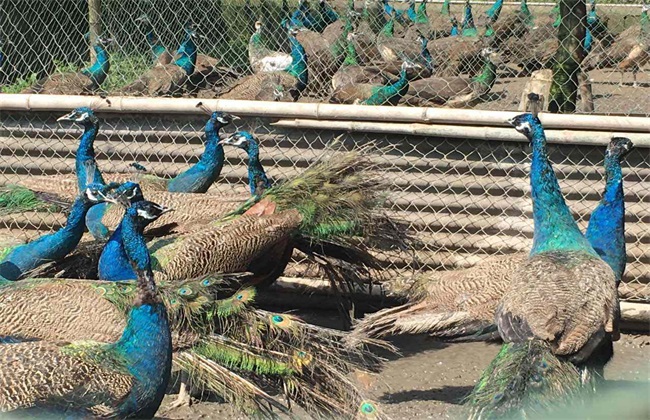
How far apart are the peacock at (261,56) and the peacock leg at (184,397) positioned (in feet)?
13.3

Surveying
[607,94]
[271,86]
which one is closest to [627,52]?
[607,94]

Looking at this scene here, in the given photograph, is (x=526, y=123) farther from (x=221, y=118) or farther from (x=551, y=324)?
(x=221, y=118)

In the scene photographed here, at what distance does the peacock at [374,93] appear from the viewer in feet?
24.9

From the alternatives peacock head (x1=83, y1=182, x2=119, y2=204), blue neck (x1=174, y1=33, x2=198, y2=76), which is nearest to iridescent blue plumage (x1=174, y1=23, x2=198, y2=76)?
blue neck (x1=174, y1=33, x2=198, y2=76)

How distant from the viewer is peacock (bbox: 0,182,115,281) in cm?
501

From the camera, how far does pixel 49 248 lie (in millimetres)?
5031

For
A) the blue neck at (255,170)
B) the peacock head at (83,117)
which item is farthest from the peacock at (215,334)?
the peacock head at (83,117)

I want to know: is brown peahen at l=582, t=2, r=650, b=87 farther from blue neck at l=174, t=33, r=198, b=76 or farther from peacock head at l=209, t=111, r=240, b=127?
blue neck at l=174, t=33, r=198, b=76

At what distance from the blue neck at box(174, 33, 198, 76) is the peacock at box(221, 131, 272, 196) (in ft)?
6.31

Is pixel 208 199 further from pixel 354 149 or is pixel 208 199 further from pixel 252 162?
pixel 354 149

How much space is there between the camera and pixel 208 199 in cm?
554

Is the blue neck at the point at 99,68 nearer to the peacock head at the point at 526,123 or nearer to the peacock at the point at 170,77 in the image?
the peacock at the point at 170,77

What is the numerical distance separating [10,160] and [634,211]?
13.3ft

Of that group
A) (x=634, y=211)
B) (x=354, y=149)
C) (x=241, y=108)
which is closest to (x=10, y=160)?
(x=241, y=108)
